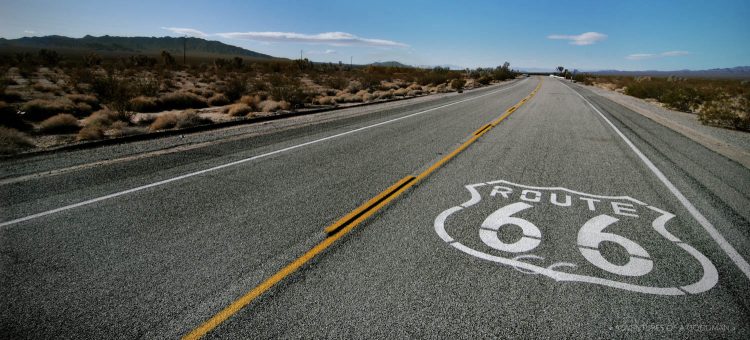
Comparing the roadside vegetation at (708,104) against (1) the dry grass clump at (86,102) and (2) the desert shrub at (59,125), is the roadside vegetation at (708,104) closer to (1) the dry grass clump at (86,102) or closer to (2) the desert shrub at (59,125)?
(2) the desert shrub at (59,125)

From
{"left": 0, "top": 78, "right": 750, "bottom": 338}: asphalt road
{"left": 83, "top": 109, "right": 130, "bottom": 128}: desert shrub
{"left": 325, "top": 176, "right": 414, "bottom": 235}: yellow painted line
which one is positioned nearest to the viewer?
{"left": 0, "top": 78, "right": 750, "bottom": 338}: asphalt road

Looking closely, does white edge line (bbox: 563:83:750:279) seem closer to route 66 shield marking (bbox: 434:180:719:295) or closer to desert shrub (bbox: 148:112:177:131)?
route 66 shield marking (bbox: 434:180:719:295)

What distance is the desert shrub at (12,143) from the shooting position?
792 cm

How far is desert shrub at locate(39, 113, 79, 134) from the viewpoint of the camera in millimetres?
11070

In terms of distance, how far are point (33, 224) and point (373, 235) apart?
4110mm

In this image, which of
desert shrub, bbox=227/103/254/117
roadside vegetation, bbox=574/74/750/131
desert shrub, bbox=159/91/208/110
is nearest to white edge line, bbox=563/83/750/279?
roadside vegetation, bbox=574/74/750/131

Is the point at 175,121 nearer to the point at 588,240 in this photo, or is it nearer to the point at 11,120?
the point at 11,120

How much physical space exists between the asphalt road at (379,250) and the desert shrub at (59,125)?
5106 millimetres

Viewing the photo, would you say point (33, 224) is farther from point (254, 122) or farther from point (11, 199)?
point (254, 122)

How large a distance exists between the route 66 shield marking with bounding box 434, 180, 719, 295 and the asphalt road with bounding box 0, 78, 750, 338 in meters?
0.02

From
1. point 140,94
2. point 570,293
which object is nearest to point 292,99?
point 140,94

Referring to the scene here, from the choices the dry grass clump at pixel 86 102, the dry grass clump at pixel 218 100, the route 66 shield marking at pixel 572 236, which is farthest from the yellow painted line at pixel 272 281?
the dry grass clump at pixel 218 100

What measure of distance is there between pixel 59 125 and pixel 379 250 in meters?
12.6

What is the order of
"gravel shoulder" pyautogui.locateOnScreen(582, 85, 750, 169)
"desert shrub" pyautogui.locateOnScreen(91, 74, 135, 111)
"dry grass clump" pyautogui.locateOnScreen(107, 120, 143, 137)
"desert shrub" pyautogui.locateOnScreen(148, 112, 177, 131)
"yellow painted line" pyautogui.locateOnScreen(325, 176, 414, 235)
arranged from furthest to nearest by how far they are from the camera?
1. "desert shrub" pyautogui.locateOnScreen(91, 74, 135, 111)
2. "desert shrub" pyautogui.locateOnScreen(148, 112, 177, 131)
3. "dry grass clump" pyautogui.locateOnScreen(107, 120, 143, 137)
4. "gravel shoulder" pyautogui.locateOnScreen(582, 85, 750, 169)
5. "yellow painted line" pyautogui.locateOnScreen(325, 176, 414, 235)
